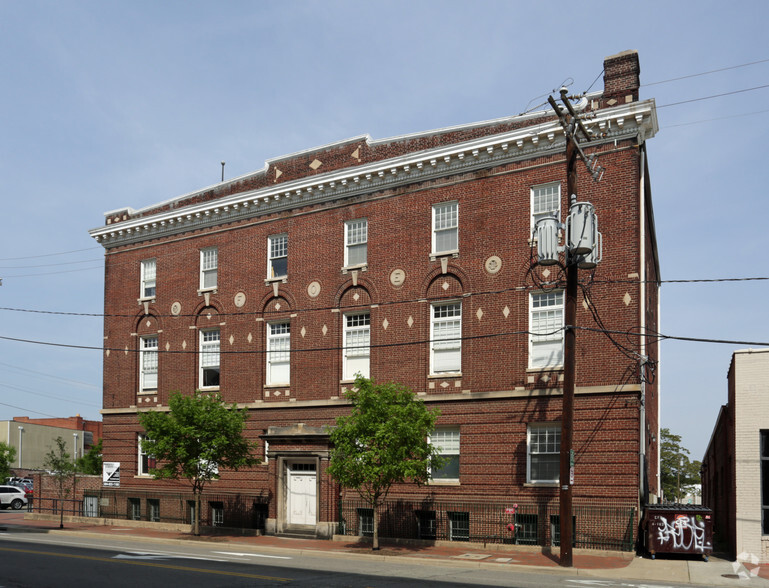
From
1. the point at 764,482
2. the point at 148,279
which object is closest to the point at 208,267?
the point at 148,279

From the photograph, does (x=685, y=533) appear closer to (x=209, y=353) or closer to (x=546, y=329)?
(x=546, y=329)

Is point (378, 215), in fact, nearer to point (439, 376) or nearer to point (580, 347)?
point (439, 376)

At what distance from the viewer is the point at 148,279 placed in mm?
37312

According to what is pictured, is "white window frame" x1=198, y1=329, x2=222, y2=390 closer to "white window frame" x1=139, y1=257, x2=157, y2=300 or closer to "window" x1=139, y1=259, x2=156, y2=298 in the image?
"white window frame" x1=139, y1=257, x2=157, y2=300

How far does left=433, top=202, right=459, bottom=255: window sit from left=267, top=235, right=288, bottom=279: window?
6.97 metres

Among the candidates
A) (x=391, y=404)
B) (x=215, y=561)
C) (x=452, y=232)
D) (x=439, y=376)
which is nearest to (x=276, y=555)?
(x=215, y=561)

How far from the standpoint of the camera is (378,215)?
98.7ft

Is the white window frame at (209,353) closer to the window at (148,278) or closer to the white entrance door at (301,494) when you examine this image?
the window at (148,278)

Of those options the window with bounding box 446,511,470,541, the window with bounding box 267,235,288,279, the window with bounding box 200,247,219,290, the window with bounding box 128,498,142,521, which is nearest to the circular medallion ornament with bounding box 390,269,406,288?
the window with bounding box 267,235,288,279

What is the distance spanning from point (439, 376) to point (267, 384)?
317 inches

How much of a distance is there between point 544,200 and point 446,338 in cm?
574

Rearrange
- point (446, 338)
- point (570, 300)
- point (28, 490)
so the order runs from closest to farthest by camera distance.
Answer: point (570, 300)
point (446, 338)
point (28, 490)

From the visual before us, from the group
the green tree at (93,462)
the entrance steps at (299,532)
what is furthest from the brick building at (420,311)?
the green tree at (93,462)

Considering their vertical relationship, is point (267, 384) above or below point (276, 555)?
above
